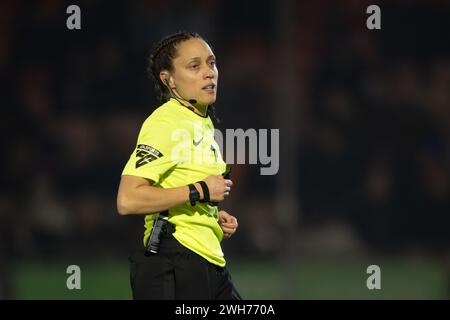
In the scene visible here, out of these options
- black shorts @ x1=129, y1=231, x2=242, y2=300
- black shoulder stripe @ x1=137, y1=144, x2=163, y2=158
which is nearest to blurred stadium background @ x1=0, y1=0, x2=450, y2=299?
black shorts @ x1=129, y1=231, x2=242, y2=300

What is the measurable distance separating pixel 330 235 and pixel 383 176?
2.81 feet

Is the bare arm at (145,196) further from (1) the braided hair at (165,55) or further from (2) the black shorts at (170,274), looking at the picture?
(1) the braided hair at (165,55)

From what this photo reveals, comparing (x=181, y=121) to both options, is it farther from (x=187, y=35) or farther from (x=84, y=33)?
(x=84, y=33)

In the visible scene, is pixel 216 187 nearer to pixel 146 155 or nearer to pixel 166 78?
pixel 146 155

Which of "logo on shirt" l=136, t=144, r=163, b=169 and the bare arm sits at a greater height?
"logo on shirt" l=136, t=144, r=163, b=169

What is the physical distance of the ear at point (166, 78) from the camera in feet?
14.4

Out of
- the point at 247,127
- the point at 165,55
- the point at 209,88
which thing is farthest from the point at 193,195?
the point at 247,127

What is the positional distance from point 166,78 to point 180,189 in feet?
1.92

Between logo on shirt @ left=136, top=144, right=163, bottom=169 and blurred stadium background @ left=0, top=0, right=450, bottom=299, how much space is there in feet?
20.5

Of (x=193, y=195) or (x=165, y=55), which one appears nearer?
(x=193, y=195)

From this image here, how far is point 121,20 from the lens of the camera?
11.5 metres

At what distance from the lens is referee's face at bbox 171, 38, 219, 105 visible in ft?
14.2

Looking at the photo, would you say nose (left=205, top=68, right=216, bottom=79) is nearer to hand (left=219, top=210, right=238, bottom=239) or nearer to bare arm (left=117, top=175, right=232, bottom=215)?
bare arm (left=117, top=175, right=232, bottom=215)

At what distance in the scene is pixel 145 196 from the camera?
158 inches
